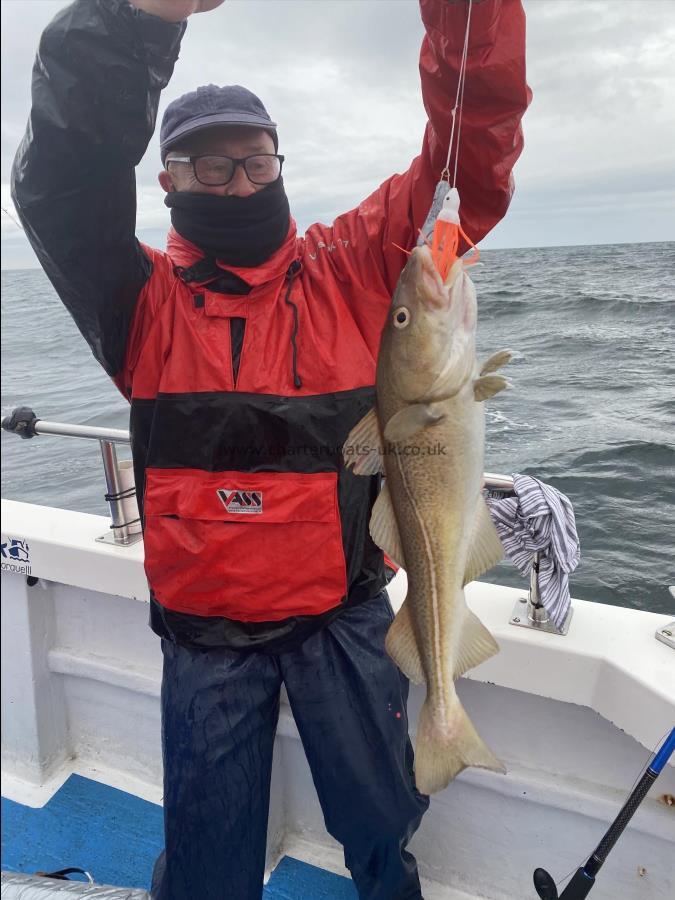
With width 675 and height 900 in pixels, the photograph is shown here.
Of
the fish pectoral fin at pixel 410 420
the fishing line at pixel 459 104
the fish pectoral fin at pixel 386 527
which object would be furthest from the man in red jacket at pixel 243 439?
the fish pectoral fin at pixel 410 420

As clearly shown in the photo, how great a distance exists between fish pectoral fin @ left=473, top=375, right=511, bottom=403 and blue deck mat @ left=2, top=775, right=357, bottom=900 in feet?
8.06

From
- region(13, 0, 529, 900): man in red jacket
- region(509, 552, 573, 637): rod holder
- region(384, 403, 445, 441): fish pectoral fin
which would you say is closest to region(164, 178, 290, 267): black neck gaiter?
region(13, 0, 529, 900): man in red jacket

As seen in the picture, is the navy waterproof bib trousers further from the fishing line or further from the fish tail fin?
the fishing line

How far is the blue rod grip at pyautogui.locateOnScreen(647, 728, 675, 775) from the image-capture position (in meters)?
2.03

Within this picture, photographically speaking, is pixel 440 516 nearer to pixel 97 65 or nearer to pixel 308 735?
pixel 308 735

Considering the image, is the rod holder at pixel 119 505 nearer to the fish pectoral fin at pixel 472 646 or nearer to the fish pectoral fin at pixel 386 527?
the fish pectoral fin at pixel 386 527

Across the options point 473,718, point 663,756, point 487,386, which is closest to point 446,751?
point 663,756

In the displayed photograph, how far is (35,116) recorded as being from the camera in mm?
1955

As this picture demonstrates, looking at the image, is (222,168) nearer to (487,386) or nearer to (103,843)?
(487,386)

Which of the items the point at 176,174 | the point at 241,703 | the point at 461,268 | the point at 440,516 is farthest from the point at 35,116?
the point at 241,703

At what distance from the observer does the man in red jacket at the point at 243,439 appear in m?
2.16

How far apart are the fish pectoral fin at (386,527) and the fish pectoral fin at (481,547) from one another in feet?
0.65

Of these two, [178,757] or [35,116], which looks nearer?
[35,116]

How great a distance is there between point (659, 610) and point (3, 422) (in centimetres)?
386
